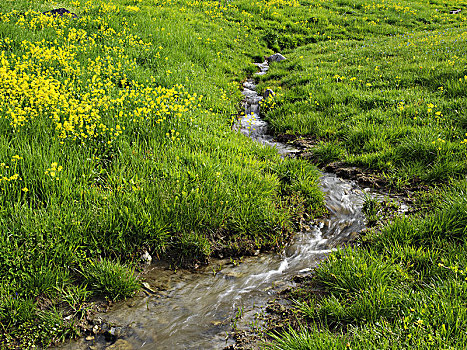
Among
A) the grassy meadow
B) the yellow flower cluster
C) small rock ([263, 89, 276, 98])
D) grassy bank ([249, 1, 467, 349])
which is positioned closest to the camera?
grassy bank ([249, 1, 467, 349])

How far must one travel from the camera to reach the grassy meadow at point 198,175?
3309mm

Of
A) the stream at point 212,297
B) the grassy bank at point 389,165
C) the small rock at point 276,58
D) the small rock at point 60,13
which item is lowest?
the stream at point 212,297

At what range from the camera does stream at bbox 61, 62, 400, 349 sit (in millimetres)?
3344

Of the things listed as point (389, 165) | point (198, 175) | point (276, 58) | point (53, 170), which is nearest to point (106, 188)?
point (53, 170)

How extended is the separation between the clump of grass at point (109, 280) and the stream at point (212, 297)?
0.13 meters

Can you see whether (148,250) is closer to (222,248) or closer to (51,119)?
(222,248)

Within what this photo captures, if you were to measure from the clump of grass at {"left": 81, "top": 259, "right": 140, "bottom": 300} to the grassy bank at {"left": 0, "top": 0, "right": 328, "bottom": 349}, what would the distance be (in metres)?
0.01

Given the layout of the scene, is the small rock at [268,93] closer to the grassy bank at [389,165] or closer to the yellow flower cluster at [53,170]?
the grassy bank at [389,165]

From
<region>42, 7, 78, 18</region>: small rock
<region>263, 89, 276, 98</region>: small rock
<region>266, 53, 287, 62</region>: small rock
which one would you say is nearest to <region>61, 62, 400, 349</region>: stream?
<region>263, 89, 276, 98</region>: small rock

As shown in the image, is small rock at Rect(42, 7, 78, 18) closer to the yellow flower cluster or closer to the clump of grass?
the yellow flower cluster

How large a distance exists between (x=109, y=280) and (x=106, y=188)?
5.04 ft

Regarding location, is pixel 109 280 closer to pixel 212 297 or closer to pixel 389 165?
pixel 212 297

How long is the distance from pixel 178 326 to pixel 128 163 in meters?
2.78

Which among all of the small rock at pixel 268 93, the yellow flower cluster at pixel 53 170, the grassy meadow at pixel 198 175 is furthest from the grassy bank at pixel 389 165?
the yellow flower cluster at pixel 53 170
